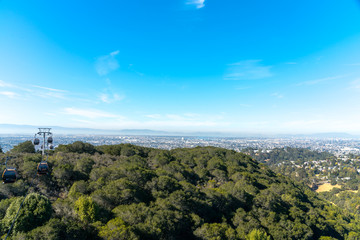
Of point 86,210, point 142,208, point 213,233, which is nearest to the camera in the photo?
point 86,210

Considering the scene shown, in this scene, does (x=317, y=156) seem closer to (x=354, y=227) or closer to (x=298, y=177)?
(x=298, y=177)

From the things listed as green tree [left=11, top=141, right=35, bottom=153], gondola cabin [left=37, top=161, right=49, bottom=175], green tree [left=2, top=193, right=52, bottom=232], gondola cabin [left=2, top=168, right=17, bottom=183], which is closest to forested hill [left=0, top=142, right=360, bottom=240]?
green tree [left=2, top=193, right=52, bottom=232]

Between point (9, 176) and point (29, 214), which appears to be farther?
point (29, 214)

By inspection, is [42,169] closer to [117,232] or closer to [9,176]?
[9,176]

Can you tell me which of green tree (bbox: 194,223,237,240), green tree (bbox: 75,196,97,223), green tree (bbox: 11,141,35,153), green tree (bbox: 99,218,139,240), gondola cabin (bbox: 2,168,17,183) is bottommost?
green tree (bbox: 194,223,237,240)

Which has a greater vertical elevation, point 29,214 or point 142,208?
point 29,214

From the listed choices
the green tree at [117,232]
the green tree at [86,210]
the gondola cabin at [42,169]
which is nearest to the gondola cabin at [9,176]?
the gondola cabin at [42,169]

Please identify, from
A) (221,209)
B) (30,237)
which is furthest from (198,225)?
(30,237)

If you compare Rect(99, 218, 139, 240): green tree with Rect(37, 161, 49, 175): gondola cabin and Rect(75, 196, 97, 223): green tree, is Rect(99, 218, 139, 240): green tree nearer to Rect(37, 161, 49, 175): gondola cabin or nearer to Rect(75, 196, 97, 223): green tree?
Rect(75, 196, 97, 223): green tree

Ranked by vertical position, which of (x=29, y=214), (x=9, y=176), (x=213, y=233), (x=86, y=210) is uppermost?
(x=9, y=176)

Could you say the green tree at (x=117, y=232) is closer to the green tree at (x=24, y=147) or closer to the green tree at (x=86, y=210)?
the green tree at (x=86, y=210)

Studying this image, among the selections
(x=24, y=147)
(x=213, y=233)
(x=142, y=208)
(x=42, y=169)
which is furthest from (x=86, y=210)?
(x=24, y=147)
